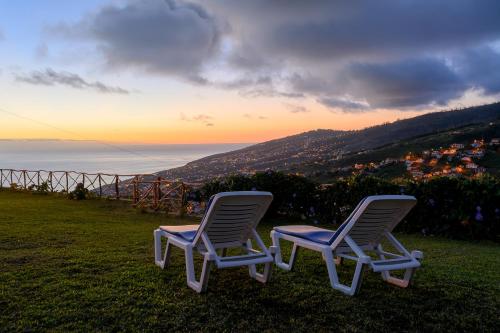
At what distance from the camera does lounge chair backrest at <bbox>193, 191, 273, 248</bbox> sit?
4.30 meters

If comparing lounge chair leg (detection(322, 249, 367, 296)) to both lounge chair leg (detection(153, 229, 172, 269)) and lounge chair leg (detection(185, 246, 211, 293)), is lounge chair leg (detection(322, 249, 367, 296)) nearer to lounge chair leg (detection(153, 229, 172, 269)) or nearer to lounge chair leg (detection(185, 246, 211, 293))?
lounge chair leg (detection(185, 246, 211, 293))

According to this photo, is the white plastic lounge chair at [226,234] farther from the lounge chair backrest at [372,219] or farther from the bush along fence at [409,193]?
the bush along fence at [409,193]

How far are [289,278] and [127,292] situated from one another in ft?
5.63

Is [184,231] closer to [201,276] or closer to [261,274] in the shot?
[201,276]

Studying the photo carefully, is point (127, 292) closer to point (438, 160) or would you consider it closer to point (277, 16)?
point (277, 16)

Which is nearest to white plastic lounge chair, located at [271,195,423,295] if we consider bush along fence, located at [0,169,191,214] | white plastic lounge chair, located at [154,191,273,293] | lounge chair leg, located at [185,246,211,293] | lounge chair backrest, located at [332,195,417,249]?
lounge chair backrest, located at [332,195,417,249]

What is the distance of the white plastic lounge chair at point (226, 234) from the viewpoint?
4.23 meters

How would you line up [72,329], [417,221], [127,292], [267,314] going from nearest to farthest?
[72,329] < [267,314] < [127,292] < [417,221]

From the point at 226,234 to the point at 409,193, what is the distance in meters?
5.80

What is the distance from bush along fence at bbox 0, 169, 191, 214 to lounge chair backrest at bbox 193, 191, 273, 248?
7415 mm

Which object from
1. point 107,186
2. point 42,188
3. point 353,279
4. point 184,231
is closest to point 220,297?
point 184,231

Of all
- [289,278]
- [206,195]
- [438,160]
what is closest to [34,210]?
[206,195]

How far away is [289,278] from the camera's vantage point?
4.91 meters

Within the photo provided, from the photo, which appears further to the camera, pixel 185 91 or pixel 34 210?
pixel 185 91
